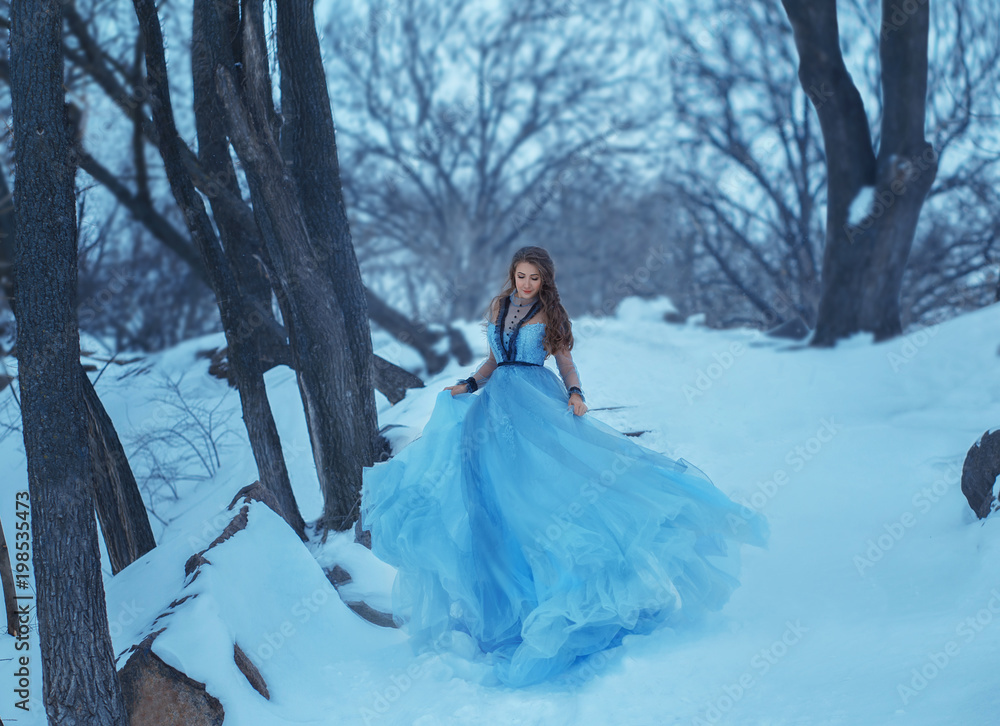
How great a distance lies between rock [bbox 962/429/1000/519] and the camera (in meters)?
4.43

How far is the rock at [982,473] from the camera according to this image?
4.43 metres

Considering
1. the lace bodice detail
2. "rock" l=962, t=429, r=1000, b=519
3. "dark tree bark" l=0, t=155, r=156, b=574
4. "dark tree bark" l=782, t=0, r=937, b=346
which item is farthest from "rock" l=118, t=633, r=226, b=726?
"dark tree bark" l=782, t=0, r=937, b=346

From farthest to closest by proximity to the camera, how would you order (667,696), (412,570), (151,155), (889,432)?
(151,155) → (889,432) → (412,570) → (667,696)

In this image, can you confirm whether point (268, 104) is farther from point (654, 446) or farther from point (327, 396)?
point (654, 446)

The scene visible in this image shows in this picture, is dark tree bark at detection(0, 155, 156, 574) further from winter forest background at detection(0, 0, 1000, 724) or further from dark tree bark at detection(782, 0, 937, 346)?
dark tree bark at detection(782, 0, 937, 346)

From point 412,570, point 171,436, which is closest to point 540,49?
point 171,436

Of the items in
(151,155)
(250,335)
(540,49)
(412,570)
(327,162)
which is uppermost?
(540,49)

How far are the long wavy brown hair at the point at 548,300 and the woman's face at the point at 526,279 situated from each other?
16mm

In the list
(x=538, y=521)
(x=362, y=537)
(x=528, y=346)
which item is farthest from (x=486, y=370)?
(x=362, y=537)

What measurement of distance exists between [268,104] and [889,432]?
529cm

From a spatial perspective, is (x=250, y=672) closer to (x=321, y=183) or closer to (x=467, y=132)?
(x=321, y=183)

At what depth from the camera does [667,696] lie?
11.1 ft

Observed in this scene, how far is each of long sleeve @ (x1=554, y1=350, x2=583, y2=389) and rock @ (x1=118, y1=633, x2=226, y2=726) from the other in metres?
2.20

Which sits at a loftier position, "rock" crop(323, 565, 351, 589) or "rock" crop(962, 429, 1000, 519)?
"rock" crop(962, 429, 1000, 519)
